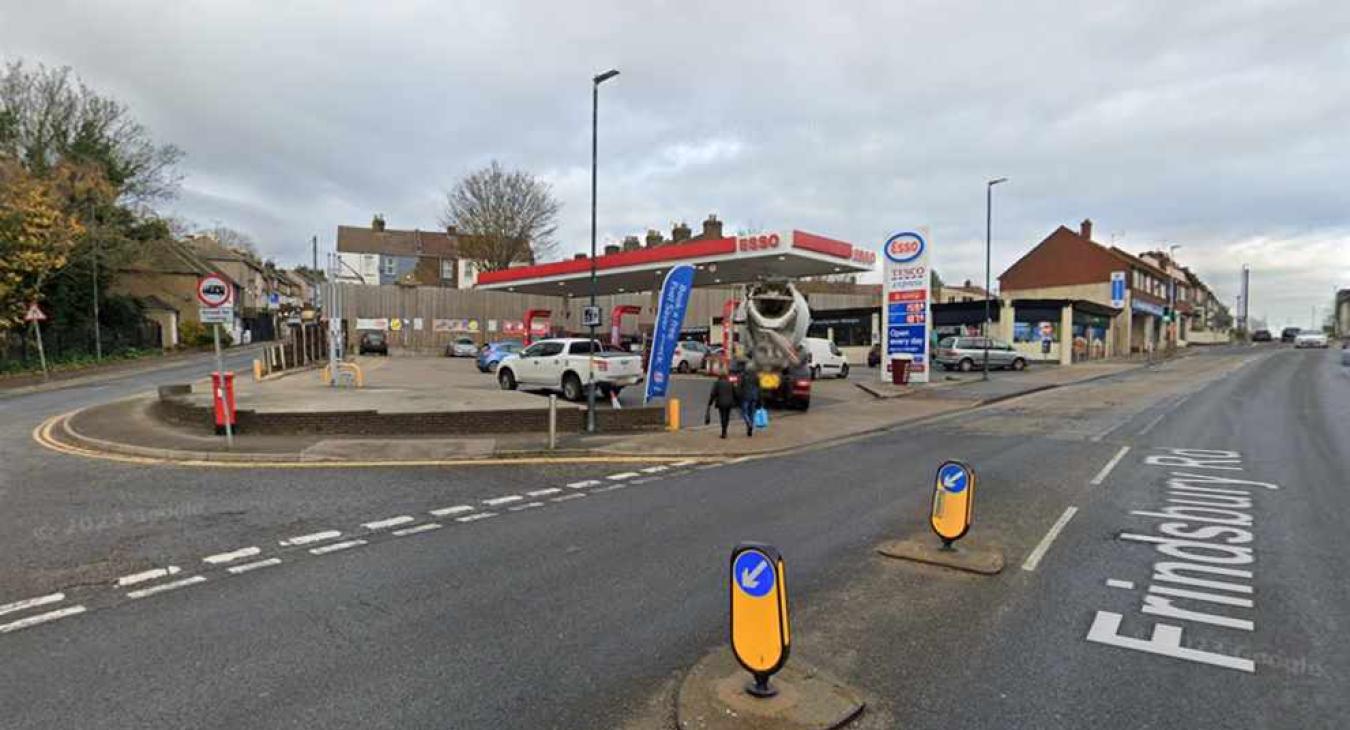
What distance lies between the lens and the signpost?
3551mm

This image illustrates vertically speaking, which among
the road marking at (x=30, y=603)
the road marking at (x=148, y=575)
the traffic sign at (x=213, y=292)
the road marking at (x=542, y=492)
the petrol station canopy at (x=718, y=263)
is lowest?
the road marking at (x=542, y=492)

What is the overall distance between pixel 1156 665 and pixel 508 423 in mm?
11626

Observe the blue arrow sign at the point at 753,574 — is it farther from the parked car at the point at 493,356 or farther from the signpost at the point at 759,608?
the parked car at the point at 493,356

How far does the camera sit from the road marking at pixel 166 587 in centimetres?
538

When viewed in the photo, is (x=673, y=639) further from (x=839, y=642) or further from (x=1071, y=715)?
(x=1071, y=715)

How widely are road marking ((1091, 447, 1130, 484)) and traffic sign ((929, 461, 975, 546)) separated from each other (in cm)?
454

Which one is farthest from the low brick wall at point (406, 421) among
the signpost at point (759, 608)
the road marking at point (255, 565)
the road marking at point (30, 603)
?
the signpost at point (759, 608)

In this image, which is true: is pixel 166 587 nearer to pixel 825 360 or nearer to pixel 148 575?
pixel 148 575

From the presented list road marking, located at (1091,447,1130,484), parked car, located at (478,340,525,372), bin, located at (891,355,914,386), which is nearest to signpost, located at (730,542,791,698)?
road marking, located at (1091,447,1130,484)

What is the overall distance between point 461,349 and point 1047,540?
41261 millimetres

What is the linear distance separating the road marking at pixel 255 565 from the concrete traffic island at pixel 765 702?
410 cm

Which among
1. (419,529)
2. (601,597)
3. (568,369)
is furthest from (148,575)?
(568,369)

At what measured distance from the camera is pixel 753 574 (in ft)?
11.7

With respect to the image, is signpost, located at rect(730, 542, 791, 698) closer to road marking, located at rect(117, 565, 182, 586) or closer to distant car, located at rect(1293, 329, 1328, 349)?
road marking, located at rect(117, 565, 182, 586)
